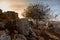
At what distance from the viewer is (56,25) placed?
21.1ft

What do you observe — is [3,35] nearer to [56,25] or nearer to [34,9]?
[34,9]

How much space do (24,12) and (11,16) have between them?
58.5 inches

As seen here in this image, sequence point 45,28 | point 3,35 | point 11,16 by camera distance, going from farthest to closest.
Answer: point 45,28
point 11,16
point 3,35

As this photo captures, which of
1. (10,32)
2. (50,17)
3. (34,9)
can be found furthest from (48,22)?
(10,32)

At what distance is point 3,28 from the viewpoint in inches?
168

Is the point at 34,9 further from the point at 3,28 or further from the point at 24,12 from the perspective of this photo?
the point at 3,28

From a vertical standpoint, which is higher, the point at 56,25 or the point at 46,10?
the point at 46,10

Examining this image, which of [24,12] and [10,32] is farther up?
[24,12]

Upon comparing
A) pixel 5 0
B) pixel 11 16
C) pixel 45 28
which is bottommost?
pixel 45 28

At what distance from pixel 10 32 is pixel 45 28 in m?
2.08

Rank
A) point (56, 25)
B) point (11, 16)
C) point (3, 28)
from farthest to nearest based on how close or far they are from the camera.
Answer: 1. point (56, 25)
2. point (11, 16)
3. point (3, 28)

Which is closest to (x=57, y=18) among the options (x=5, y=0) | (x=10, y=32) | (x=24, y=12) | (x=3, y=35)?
(x=24, y=12)

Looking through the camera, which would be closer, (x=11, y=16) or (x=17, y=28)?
(x=17, y=28)

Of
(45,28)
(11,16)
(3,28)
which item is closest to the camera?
(3,28)
